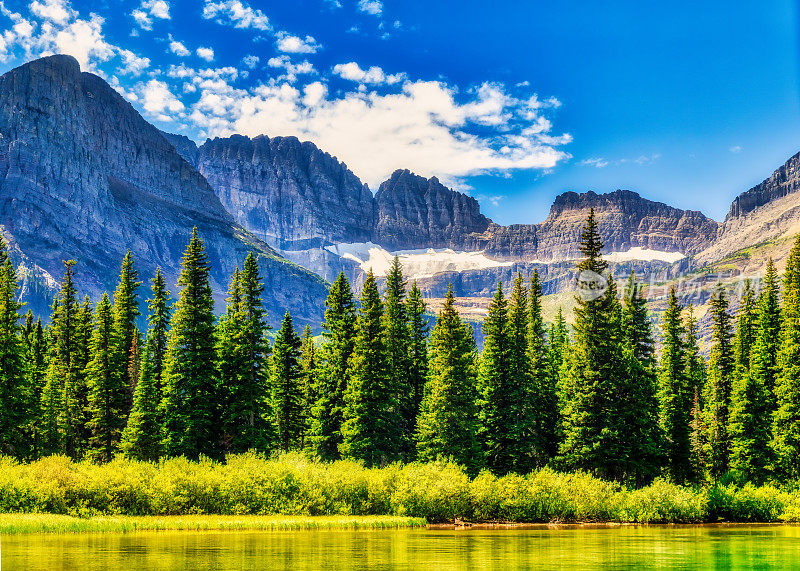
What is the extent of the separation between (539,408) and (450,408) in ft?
39.8

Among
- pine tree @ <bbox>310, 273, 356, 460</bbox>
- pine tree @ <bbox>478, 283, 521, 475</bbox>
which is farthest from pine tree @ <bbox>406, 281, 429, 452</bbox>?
pine tree @ <bbox>310, 273, 356, 460</bbox>

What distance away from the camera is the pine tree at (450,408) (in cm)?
5881

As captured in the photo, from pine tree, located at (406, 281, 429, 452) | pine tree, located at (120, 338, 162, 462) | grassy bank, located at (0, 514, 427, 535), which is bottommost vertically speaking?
grassy bank, located at (0, 514, 427, 535)

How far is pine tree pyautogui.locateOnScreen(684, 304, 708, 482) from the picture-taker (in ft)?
234

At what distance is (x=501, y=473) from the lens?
62.7m

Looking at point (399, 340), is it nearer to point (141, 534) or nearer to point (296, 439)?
point (296, 439)

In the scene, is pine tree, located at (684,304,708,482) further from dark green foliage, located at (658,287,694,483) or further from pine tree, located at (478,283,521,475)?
pine tree, located at (478,283,521,475)

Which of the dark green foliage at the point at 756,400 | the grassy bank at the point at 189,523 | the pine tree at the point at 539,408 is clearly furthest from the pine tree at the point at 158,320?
the dark green foliage at the point at 756,400

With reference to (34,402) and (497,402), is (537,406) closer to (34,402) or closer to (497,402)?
(497,402)

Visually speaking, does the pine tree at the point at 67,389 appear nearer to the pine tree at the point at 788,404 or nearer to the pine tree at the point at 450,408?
the pine tree at the point at 450,408

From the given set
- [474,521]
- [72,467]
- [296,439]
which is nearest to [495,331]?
[474,521]

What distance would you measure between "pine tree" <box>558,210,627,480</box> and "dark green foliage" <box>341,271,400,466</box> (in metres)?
14.9

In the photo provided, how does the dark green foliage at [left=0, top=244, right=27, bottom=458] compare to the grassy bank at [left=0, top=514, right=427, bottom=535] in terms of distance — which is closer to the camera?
the grassy bank at [left=0, top=514, right=427, bottom=535]

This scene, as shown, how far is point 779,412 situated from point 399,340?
1322 inches
